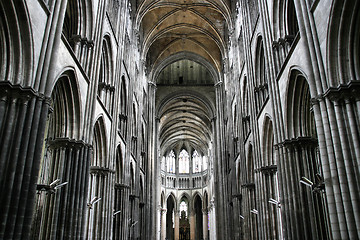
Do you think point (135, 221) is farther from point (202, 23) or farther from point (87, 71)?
point (202, 23)

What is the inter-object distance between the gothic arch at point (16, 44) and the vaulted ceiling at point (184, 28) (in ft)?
A: 65.2

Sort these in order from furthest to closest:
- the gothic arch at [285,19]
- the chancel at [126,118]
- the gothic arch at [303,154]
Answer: the gothic arch at [285,19]
the gothic arch at [303,154]
the chancel at [126,118]

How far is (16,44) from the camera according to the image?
9211 millimetres

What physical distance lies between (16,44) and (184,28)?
1097 inches

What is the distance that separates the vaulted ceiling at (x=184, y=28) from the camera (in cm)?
3033

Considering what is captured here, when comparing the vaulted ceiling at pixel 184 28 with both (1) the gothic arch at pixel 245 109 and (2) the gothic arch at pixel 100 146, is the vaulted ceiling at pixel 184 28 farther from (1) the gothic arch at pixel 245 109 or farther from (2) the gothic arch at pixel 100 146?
(2) the gothic arch at pixel 100 146

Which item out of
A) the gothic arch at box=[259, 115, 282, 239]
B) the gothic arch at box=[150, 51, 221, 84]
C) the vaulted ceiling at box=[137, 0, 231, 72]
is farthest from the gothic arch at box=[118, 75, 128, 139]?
the gothic arch at box=[150, 51, 221, 84]

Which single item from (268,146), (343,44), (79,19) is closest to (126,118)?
(79,19)

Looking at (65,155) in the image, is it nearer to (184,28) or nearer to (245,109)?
(245,109)

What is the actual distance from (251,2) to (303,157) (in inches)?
446

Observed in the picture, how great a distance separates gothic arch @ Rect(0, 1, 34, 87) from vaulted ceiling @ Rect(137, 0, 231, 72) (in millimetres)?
19875

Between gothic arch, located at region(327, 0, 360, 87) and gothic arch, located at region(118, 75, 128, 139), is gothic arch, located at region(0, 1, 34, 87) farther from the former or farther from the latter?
gothic arch, located at region(118, 75, 128, 139)

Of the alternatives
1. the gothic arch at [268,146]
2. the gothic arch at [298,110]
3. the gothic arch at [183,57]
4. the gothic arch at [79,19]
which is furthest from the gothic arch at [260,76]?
the gothic arch at [183,57]

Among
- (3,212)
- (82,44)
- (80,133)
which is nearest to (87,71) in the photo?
(82,44)
